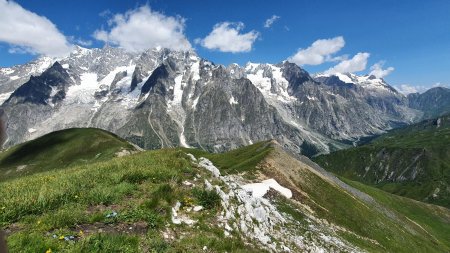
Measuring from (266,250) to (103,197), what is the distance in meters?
9.58

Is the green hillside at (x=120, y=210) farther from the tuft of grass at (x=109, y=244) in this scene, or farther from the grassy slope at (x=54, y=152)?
the grassy slope at (x=54, y=152)

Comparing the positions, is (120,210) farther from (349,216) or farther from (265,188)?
(349,216)

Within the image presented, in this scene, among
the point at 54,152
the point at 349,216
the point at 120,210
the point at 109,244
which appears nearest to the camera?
the point at 109,244

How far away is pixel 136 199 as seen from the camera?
61.9 feet

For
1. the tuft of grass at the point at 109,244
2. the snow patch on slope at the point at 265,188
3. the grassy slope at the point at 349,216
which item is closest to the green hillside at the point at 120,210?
the tuft of grass at the point at 109,244

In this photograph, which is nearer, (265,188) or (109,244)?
(109,244)

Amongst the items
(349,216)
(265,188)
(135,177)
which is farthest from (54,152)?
(135,177)

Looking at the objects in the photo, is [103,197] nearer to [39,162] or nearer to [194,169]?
[194,169]

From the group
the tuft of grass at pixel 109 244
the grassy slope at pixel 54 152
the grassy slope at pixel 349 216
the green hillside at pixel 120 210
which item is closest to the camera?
the tuft of grass at pixel 109 244

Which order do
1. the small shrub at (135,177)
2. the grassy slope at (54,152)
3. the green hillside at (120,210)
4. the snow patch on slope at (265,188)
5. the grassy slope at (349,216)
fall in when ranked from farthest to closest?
1. the grassy slope at (54,152)
2. the grassy slope at (349,216)
3. the snow patch on slope at (265,188)
4. the small shrub at (135,177)
5. the green hillside at (120,210)

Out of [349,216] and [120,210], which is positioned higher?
[120,210]

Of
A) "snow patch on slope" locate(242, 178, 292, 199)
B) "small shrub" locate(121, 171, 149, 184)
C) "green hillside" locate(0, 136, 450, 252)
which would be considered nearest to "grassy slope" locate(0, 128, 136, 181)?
"snow patch on slope" locate(242, 178, 292, 199)

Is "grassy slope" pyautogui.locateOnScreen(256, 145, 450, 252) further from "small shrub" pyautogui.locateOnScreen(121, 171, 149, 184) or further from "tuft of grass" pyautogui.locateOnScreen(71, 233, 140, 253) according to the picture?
"tuft of grass" pyautogui.locateOnScreen(71, 233, 140, 253)

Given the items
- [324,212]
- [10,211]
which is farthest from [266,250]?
[324,212]
